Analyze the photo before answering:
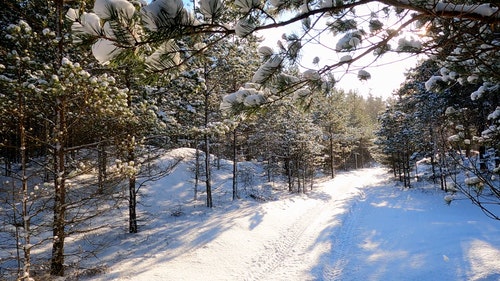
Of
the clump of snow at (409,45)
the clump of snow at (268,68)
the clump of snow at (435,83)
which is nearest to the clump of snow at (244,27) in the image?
the clump of snow at (268,68)

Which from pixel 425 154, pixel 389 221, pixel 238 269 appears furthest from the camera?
pixel 425 154

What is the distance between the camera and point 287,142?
59.9 feet

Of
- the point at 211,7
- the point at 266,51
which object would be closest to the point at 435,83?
the point at 266,51

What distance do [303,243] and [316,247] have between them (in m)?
0.58

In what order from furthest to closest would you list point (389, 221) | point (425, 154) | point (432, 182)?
1. point (432, 182)
2. point (425, 154)
3. point (389, 221)

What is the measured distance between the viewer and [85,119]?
18.8 feet

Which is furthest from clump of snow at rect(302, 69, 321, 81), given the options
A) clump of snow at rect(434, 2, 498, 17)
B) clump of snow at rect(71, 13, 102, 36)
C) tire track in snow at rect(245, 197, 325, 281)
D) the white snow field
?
tire track in snow at rect(245, 197, 325, 281)

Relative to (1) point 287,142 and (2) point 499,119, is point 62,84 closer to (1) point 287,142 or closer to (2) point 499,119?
(2) point 499,119

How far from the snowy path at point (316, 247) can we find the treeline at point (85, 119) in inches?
76.8

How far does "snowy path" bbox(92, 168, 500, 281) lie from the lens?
638 cm

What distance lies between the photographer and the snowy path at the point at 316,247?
6.38 m

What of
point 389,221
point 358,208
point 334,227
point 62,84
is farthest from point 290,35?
point 358,208

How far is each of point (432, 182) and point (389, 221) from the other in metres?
13.6

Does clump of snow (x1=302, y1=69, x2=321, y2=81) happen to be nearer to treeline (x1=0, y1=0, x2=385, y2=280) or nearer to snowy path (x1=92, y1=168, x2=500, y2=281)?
treeline (x1=0, y1=0, x2=385, y2=280)
